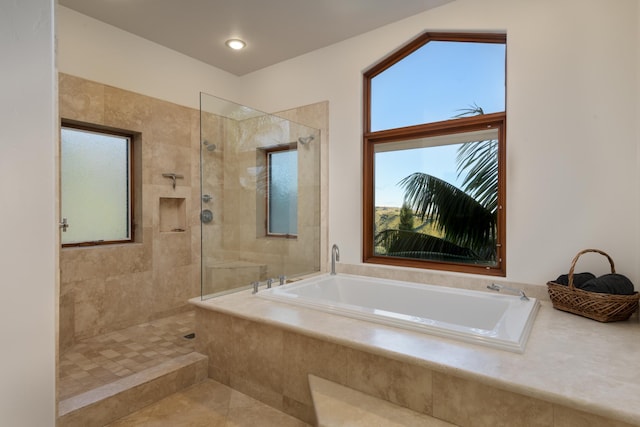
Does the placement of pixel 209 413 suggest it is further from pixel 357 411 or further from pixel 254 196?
pixel 254 196

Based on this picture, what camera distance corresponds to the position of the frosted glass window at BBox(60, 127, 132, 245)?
2691 millimetres

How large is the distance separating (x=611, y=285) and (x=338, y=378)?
159 centimetres

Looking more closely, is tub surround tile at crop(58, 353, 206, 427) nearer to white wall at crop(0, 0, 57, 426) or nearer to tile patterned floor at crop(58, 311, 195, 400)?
tile patterned floor at crop(58, 311, 195, 400)

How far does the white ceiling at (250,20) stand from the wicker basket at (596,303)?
7.13 feet

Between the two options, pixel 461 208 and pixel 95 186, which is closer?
pixel 461 208

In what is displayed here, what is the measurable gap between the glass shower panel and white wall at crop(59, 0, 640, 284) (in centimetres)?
99

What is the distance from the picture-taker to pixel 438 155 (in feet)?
9.04

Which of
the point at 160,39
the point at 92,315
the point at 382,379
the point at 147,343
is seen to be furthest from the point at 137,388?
the point at 160,39

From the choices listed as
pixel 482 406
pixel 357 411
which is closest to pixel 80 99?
pixel 357 411

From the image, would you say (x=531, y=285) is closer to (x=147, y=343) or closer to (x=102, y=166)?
(x=147, y=343)

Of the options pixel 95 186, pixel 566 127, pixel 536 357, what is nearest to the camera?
pixel 536 357

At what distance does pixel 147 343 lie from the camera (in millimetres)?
2615

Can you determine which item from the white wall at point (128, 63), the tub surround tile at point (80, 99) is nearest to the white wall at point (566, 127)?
the white wall at point (128, 63)

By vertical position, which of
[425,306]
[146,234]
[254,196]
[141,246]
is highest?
[254,196]
